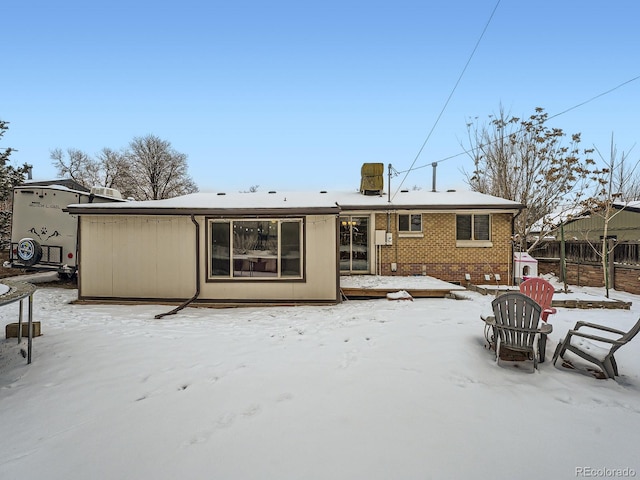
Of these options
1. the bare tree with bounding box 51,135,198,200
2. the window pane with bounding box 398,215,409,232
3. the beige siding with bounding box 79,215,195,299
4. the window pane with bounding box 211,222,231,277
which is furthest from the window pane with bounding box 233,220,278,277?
the bare tree with bounding box 51,135,198,200

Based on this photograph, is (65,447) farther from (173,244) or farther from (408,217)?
(408,217)

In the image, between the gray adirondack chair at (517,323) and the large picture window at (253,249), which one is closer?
the gray adirondack chair at (517,323)

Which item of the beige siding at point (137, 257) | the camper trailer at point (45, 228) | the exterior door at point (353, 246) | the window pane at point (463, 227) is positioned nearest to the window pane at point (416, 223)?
the window pane at point (463, 227)

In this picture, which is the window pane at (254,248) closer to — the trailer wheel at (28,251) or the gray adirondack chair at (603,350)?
the gray adirondack chair at (603,350)

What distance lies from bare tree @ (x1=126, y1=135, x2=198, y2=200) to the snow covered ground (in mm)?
33238

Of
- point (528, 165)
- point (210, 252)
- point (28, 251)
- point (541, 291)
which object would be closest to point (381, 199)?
point (210, 252)

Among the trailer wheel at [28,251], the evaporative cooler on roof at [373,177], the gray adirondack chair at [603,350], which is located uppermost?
the evaporative cooler on roof at [373,177]

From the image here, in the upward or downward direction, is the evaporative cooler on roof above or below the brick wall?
above

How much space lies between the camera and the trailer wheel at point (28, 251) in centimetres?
961

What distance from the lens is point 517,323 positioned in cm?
392

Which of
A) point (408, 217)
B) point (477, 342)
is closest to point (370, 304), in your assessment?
point (477, 342)

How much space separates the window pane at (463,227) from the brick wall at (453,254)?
239 millimetres

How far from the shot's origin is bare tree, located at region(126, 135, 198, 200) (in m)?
34.2

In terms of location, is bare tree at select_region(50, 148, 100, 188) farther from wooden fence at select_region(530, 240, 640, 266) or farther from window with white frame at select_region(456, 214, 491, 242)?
wooden fence at select_region(530, 240, 640, 266)
